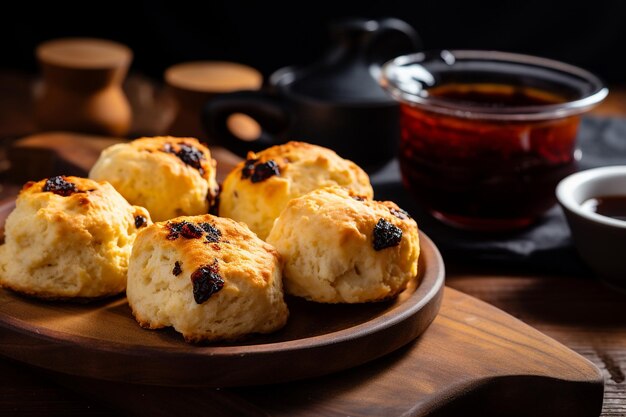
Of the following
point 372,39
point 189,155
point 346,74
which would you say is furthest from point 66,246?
point 372,39

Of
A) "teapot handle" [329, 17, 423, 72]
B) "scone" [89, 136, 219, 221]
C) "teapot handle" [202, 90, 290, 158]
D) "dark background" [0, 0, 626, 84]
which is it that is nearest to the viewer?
"scone" [89, 136, 219, 221]

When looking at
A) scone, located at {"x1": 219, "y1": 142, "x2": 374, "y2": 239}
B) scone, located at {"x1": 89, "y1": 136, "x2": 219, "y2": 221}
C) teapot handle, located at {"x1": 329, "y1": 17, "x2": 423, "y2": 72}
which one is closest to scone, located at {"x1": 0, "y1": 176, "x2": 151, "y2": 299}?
scone, located at {"x1": 89, "y1": 136, "x2": 219, "y2": 221}

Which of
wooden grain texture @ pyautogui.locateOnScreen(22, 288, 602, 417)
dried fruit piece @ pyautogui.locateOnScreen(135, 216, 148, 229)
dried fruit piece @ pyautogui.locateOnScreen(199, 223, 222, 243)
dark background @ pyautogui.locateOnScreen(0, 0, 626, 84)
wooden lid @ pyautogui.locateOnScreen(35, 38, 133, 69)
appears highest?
dried fruit piece @ pyautogui.locateOnScreen(199, 223, 222, 243)

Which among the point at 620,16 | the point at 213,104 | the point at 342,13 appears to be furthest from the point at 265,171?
the point at 620,16

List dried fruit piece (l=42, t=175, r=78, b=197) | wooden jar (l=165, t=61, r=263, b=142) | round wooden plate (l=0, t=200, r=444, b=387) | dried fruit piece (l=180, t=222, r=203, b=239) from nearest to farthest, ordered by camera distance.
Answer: round wooden plate (l=0, t=200, r=444, b=387) < dried fruit piece (l=180, t=222, r=203, b=239) < dried fruit piece (l=42, t=175, r=78, b=197) < wooden jar (l=165, t=61, r=263, b=142)

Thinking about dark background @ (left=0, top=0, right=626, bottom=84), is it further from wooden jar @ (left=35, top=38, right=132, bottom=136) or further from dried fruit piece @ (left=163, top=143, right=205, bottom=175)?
dried fruit piece @ (left=163, top=143, right=205, bottom=175)

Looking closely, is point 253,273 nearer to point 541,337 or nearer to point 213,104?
point 541,337
